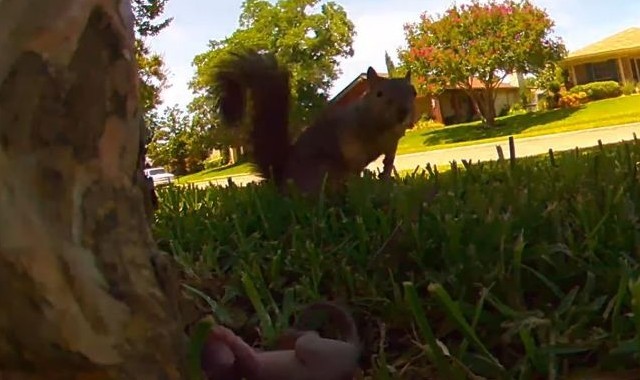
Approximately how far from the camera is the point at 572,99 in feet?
91.0

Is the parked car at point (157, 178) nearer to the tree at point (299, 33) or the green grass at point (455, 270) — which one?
the green grass at point (455, 270)

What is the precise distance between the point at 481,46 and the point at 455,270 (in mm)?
24814

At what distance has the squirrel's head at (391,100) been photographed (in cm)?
386

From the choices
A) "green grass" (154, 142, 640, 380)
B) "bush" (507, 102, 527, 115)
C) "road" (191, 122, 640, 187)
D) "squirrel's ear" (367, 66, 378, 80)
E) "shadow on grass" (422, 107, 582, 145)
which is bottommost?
"road" (191, 122, 640, 187)

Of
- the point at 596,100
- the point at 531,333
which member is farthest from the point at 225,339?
the point at 596,100

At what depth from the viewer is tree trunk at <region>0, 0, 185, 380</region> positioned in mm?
512

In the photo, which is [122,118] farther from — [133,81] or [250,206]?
[250,206]

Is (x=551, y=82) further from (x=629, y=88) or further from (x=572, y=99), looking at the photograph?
(x=629, y=88)

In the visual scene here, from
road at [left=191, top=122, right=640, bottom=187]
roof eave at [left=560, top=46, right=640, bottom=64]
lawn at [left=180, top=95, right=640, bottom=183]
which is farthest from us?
roof eave at [left=560, top=46, right=640, bottom=64]

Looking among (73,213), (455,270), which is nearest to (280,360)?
(73,213)

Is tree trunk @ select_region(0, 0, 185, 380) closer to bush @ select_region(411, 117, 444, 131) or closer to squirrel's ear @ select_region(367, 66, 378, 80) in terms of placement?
squirrel's ear @ select_region(367, 66, 378, 80)

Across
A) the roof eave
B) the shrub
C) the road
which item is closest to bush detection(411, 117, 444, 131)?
the shrub

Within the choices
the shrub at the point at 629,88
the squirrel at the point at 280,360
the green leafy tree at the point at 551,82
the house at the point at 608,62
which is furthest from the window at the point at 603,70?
the squirrel at the point at 280,360

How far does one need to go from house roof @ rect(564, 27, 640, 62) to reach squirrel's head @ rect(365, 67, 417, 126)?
29.7 m
